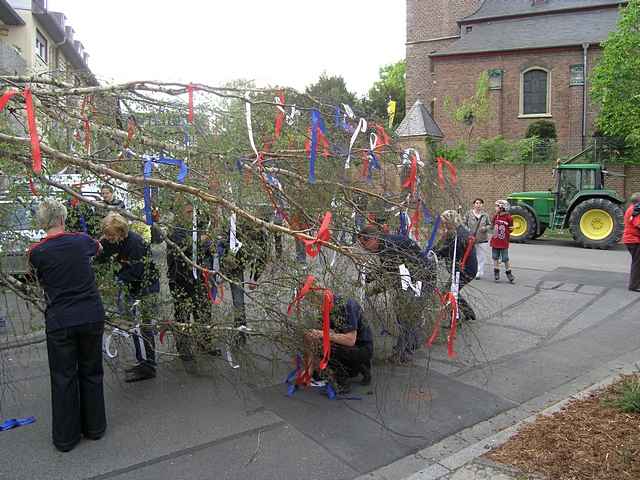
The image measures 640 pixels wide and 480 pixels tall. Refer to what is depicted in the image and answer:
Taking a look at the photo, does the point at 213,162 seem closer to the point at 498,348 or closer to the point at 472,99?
the point at 498,348

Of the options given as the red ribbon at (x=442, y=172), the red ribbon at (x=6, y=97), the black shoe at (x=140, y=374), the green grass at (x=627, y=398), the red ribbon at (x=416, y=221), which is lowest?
the black shoe at (x=140, y=374)

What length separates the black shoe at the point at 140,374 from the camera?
5.34 m

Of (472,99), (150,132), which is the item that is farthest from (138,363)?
(472,99)

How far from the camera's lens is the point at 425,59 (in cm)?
3891

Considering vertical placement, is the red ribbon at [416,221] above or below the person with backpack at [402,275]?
above

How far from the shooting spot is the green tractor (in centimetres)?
1598

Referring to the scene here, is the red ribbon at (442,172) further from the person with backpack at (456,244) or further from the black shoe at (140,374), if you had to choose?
the black shoe at (140,374)

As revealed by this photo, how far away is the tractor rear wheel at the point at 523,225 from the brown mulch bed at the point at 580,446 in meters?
13.5

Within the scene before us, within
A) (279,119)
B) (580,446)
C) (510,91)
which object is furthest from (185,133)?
(510,91)

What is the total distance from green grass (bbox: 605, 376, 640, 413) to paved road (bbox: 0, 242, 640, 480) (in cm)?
70

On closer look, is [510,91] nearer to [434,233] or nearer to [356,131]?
[434,233]

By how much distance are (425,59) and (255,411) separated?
37.6 m

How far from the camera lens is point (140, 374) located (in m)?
5.37

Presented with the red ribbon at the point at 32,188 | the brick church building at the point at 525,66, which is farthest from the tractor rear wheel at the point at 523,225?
the brick church building at the point at 525,66
